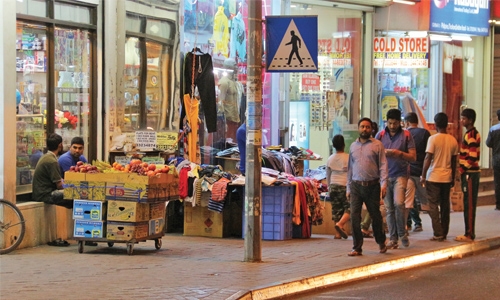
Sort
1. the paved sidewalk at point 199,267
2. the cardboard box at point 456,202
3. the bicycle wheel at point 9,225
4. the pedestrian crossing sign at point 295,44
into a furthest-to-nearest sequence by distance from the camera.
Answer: the cardboard box at point 456,202 < the bicycle wheel at point 9,225 < the pedestrian crossing sign at point 295,44 < the paved sidewalk at point 199,267

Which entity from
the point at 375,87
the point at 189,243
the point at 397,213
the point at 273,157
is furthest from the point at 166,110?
the point at 375,87

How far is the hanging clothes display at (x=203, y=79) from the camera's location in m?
16.5

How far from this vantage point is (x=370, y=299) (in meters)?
10.1

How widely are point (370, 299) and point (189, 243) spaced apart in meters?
4.60

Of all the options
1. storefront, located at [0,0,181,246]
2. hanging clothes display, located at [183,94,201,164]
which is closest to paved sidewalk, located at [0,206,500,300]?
storefront, located at [0,0,181,246]

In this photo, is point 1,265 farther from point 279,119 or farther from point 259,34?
point 279,119

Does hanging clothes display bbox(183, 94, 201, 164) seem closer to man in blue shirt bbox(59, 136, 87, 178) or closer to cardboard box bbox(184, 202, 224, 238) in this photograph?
cardboard box bbox(184, 202, 224, 238)

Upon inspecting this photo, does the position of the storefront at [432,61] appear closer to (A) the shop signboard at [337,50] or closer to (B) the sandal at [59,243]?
(A) the shop signboard at [337,50]

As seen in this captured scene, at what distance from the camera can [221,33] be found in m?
17.9

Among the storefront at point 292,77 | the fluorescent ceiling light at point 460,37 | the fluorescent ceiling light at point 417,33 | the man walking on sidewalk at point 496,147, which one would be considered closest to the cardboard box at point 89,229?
the storefront at point 292,77

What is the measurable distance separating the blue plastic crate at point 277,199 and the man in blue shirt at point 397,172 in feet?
5.19

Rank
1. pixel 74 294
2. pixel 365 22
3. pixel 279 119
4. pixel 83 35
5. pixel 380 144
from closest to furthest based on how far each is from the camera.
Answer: pixel 74 294 → pixel 380 144 → pixel 83 35 → pixel 279 119 → pixel 365 22

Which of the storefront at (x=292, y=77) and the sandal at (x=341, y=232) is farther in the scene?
the storefront at (x=292, y=77)

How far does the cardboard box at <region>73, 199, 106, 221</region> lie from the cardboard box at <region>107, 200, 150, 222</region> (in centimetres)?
12
